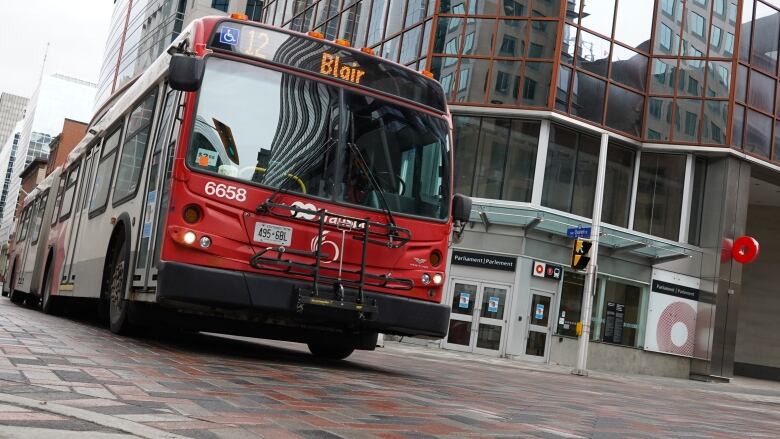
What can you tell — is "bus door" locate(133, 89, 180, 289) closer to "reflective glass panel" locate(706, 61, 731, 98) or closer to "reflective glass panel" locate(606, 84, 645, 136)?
"reflective glass panel" locate(606, 84, 645, 136)

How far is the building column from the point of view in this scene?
1065 inches

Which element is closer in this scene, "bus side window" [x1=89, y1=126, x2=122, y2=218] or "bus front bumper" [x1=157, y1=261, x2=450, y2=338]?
"bus front bumper" [x1=157, y1=261, x2=450, y2=338]

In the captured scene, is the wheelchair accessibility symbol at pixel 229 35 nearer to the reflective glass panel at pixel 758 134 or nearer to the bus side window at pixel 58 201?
the bus side window at pixel 58 201

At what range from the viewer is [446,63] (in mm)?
26578

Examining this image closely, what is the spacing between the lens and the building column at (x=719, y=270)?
27.0m

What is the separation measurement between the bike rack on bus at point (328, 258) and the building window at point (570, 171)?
59.9 feet

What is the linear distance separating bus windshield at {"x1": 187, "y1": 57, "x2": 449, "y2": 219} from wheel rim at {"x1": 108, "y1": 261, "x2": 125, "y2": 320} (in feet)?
6.74

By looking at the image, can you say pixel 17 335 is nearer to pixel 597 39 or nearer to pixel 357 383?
pixel 357 383

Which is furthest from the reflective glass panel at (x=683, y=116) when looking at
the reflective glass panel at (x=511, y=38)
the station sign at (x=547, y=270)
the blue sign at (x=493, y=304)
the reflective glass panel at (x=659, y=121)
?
the blue sign at (x=493, y=304)

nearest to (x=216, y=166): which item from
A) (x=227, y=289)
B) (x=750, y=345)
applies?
(x=227, y=289)

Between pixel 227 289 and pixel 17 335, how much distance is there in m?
2.10

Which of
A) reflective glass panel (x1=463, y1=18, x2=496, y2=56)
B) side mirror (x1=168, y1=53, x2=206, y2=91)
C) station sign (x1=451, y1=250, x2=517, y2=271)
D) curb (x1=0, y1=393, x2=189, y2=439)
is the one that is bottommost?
curb (x1=0, y1=393, x2=189, y2=439)

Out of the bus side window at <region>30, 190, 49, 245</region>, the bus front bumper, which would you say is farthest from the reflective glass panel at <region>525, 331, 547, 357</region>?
the bus front bumper

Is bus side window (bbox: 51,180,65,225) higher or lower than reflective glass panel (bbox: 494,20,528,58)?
lower
